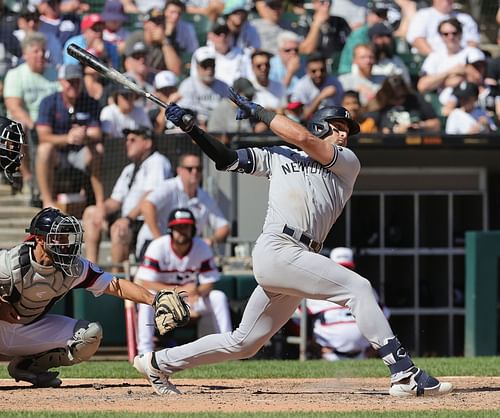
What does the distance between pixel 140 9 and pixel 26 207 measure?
3.04 metres

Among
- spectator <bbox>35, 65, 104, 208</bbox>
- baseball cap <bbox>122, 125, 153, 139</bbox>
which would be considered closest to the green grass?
spectator <bbox>35, 65, 104, 208</bbox>

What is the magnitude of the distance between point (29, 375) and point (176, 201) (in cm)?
471

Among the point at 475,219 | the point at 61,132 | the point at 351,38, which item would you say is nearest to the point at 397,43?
the point at 351,38

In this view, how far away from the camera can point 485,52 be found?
14.3 m

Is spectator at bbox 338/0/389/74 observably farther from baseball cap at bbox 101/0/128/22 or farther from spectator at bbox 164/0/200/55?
baseball cap at bbox 101/0/128/22

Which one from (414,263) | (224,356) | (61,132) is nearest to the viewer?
(224,356)

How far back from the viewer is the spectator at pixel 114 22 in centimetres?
1331

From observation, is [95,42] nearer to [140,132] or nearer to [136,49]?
[136,49]

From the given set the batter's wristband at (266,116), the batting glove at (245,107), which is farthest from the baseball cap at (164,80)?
the batter's wristband at (266,116)

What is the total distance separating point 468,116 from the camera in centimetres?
1302

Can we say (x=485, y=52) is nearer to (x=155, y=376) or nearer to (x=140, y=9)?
(x=140, y=9)

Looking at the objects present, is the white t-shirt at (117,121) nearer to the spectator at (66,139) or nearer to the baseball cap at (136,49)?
the spectator at (66,139)

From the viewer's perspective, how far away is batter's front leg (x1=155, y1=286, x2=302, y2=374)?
6.48 metres

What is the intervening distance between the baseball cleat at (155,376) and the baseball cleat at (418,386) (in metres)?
1.27
